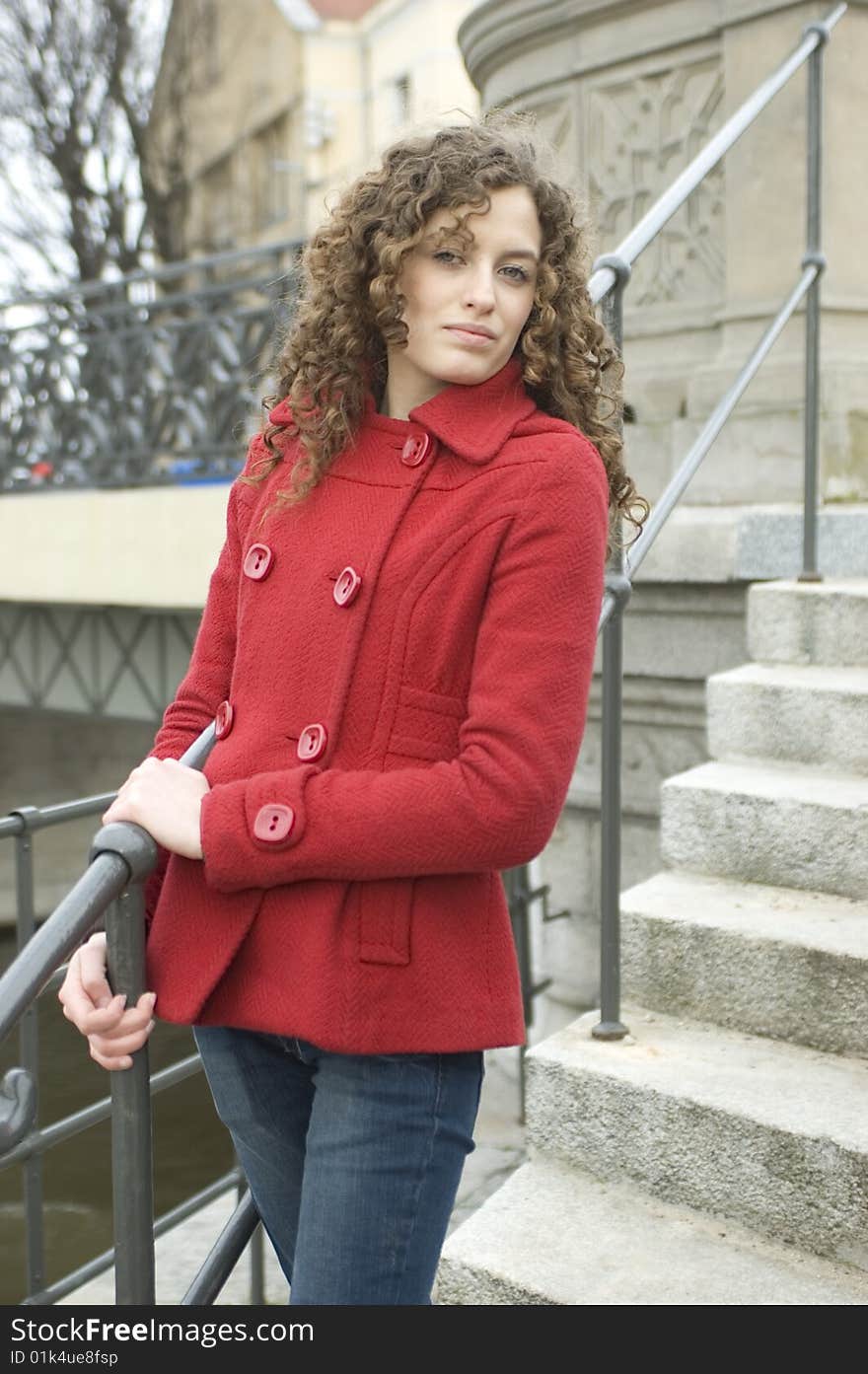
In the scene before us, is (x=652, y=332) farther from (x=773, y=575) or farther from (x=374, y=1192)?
(x=374, y=1192)

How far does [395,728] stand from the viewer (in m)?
1.41

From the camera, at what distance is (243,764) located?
1.47 m

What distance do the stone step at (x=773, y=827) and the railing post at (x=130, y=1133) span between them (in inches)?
69.4

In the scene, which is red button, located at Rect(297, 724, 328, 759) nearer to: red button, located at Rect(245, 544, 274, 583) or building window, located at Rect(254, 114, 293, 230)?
red button, located at Rect(245, 544, 274, 583)

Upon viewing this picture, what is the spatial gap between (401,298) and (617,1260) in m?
1.53

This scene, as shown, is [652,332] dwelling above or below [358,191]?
above

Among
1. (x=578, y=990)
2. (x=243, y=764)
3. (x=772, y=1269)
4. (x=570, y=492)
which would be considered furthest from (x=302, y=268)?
(x=578, y=990)

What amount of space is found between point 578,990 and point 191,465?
5632mm

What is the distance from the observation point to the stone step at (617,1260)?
2.15 m

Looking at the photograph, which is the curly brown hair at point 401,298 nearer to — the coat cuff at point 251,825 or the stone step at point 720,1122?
the coat cuff at point 251,825

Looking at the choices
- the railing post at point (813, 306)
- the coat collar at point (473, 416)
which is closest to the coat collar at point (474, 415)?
the coat collar at point (473, 416)

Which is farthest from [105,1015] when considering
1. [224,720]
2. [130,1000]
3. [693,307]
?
[693,307]

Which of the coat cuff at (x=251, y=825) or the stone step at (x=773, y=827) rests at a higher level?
the coat cuff at (x=251, y=825)

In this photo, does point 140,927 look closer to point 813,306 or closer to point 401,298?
point 401,298
